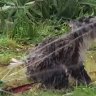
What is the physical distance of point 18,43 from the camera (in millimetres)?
7008

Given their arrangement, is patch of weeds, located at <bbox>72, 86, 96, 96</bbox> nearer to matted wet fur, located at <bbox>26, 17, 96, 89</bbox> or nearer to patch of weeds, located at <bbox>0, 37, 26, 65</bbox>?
matted wet fur, located at <bbox>26, 17, 96, 89</bbox>

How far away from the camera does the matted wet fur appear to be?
221 inches

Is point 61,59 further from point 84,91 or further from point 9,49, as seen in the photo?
point 9,49

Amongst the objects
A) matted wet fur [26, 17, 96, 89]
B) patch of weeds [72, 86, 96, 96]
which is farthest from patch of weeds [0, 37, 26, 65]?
patch of weeds [72, 86, 96, 96]

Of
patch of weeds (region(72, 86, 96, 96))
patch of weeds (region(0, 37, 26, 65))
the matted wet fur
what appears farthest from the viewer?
patch of weeds (region(0, 37, 26, 65))

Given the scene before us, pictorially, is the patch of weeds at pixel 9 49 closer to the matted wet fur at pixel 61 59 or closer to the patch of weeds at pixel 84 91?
the matted wet fur at pixel 61 59

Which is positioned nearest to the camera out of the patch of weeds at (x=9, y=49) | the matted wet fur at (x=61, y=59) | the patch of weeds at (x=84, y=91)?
the patch of weeds at (x=84, y=91)

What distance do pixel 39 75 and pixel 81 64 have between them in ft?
1.72

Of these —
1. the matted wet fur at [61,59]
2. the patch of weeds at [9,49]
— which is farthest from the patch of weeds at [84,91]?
the patch of weeds at [9,49]

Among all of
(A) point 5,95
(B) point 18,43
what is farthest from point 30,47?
(A) point 5,95

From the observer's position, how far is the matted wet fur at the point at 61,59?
221 inches

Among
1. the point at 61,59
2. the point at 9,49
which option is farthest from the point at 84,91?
the point at 9,49

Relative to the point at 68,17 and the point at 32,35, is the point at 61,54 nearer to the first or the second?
the point at 32,35

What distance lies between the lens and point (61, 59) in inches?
224
